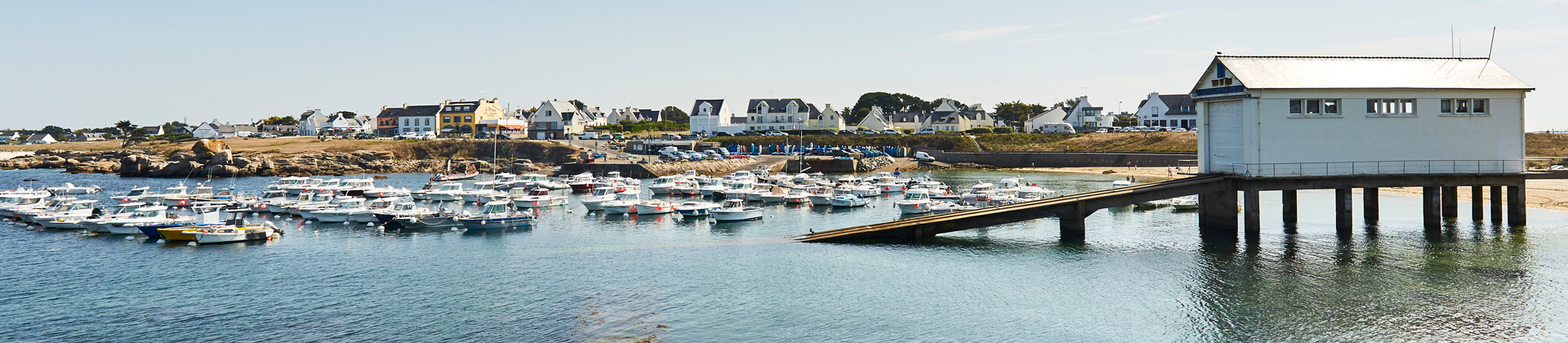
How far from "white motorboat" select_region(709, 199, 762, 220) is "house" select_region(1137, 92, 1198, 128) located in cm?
10144

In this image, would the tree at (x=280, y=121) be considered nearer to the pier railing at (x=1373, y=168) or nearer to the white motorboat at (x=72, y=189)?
the white motorboat at (x=72, y=189)

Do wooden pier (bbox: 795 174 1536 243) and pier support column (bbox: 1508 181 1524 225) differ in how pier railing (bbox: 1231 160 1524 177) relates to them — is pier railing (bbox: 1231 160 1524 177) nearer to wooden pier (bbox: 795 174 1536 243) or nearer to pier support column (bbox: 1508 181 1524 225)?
wooden pier (bbox: 795 174 1536 243)

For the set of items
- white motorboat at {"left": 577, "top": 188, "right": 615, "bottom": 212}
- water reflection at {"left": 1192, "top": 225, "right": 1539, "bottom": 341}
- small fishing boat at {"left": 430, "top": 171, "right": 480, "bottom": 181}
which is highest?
small fishing boat at {"left": 430, "top": 171, "right": 480, "bottom": 181}

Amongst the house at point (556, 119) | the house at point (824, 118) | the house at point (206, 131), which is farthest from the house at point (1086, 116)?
the house at point (206, 131)

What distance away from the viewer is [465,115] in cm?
16212

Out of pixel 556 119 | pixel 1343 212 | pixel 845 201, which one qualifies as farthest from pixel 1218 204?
pixel 556 119

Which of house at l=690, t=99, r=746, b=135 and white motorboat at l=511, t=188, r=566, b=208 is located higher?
house at l=690, t=99, r=746, b=135

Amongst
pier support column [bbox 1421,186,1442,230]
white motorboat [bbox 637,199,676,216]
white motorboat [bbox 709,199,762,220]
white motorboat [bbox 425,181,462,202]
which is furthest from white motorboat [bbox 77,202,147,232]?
pier support column [bbox 1421,186,1442,230]

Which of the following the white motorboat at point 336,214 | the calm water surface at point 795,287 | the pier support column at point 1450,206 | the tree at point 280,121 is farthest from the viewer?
the tree at point 280,121

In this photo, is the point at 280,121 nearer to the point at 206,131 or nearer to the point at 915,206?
the point at 206,131

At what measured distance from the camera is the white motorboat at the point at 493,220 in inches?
2056

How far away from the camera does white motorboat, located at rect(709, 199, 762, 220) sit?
56219 mm

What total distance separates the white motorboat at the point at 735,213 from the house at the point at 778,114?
101995mm

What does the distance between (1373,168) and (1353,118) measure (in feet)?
7.96
